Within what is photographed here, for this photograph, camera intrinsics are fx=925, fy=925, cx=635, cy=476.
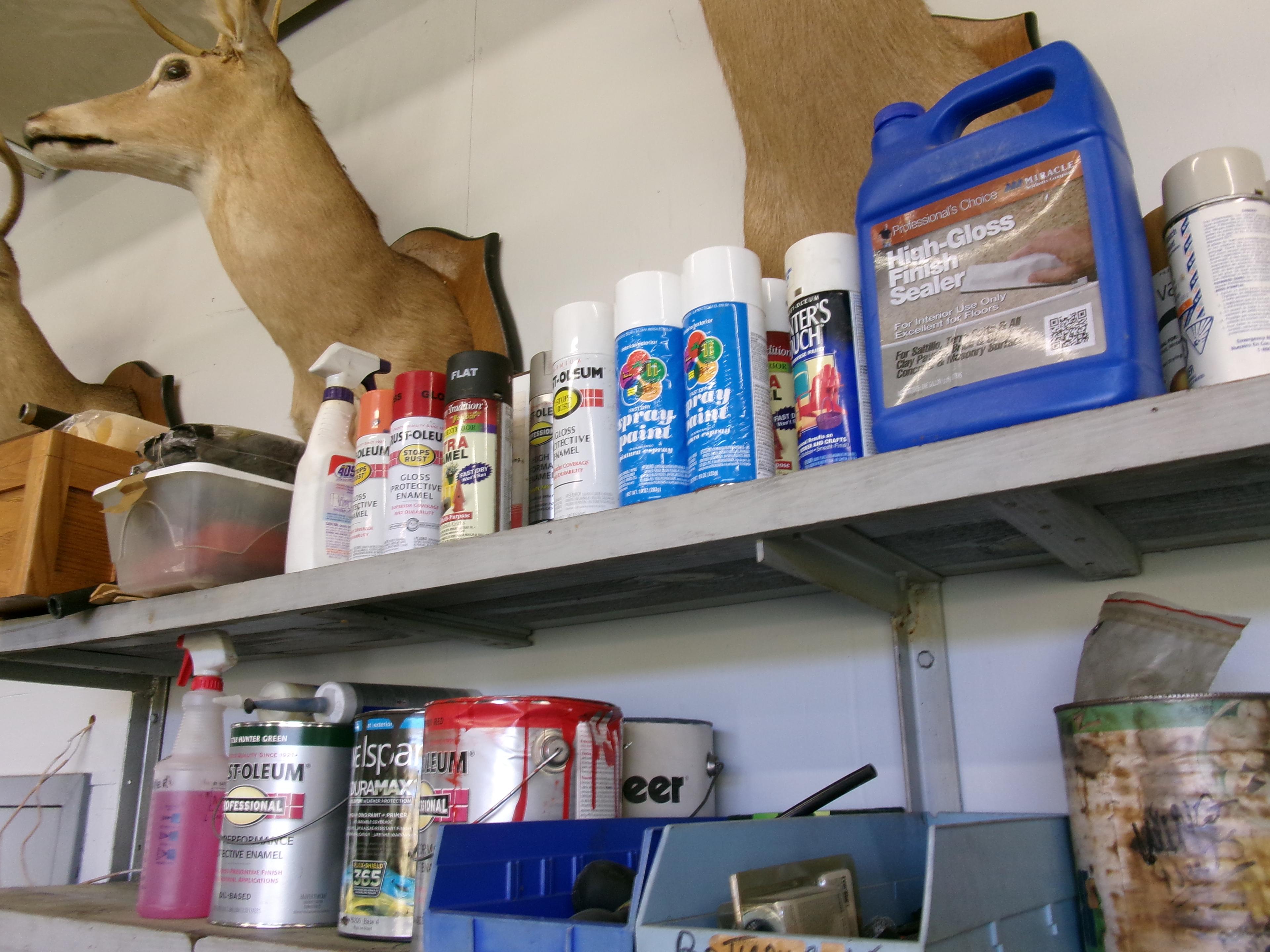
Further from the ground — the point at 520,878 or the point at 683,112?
the point at 683,112

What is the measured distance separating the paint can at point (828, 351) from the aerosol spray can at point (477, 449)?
29 centimetres

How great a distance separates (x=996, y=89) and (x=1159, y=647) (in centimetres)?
43

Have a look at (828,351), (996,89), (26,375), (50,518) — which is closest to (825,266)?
(828,351)

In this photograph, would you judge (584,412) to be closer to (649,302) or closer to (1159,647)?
(649,302)

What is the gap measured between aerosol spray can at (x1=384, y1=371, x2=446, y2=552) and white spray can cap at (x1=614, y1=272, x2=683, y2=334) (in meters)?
0.22

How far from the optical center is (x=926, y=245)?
2.17 ft

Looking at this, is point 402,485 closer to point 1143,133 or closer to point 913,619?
point 913,619

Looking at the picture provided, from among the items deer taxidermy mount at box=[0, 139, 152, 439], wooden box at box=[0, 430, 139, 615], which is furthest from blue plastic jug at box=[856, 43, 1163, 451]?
Answer: deer taxidermy mount at box=[0, 139, 152, 439]

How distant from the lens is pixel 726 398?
2.37 feet

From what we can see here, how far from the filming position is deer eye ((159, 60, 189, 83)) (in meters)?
1.44

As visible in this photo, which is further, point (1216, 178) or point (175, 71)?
point (175, 71)

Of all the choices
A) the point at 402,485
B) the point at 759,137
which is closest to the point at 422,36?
the point at 759,137

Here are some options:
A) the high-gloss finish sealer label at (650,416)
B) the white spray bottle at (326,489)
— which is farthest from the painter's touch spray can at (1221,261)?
the white spray bottle at (326,489)

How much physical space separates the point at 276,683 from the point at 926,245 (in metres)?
0.79
